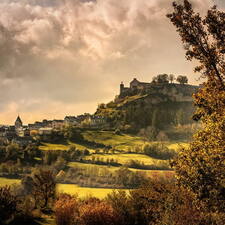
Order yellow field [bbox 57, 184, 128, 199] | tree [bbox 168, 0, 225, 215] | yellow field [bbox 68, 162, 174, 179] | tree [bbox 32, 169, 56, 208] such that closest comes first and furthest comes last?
1. tree [bbox 168, 0, 225, 215]
2. tree [bbox 32, 169, 56, 208]
3. yellow field [bbox 57, 184, 128, 199]
4. yellow field [bbox 68, 162, 174, 179]

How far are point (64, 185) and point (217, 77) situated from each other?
82.1 metres

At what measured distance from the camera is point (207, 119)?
58.9 ft

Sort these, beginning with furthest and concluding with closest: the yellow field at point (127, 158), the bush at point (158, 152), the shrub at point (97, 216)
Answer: the bush at point (158, 152) → the yellow field at point (127, 158) → the shrub at point (97, 216)

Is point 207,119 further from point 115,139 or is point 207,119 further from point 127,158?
point 115,139

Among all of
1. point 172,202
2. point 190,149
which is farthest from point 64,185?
point 190,149

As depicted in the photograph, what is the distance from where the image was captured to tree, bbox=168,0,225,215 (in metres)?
16.3

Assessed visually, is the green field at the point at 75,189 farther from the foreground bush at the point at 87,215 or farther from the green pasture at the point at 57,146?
the foreground bush at the point at 87,215

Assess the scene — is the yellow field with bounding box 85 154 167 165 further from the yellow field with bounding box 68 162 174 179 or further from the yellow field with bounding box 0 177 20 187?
the yellow field with bounding box 0 177 20 187

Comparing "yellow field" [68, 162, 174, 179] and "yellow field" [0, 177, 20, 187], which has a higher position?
"yellow field" [68, 162, 174, 179]

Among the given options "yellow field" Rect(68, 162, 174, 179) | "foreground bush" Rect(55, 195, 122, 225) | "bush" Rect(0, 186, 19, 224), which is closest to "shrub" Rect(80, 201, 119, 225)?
"foreground bush" Rect(55, 195, 122, 225)

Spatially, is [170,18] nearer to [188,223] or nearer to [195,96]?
[195,96]

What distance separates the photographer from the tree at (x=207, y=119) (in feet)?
53.6

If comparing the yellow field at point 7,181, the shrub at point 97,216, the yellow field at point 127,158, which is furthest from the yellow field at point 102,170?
the shrub at point 97,216

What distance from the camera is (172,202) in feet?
93.7
